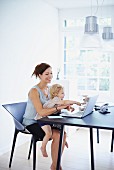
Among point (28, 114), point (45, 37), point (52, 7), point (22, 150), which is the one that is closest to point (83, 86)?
point (45, 37)

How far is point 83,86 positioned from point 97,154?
1.86 m

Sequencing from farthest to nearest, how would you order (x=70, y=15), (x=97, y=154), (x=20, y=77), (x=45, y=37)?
1. (x=70, y=15)
2. (x=45, y=37)
3. (x=20, y=77)
4. (x=97, y=154)

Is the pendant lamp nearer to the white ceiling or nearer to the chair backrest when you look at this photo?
the chair backrest

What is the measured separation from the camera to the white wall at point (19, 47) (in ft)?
12.6

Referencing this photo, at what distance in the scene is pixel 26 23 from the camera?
14.2 ft

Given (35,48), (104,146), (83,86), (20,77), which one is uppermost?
(35,48)

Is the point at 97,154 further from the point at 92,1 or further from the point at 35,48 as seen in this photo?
the point at 92,1

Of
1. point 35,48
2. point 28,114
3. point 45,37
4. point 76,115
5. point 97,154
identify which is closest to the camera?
point 76,115

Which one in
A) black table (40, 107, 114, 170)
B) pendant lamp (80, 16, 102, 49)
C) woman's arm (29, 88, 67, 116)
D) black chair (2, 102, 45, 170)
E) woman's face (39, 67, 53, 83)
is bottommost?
black chair (2, 102, 45, 170)

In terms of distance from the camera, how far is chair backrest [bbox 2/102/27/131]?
3082mm

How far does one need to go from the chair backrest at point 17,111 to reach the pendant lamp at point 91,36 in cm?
106

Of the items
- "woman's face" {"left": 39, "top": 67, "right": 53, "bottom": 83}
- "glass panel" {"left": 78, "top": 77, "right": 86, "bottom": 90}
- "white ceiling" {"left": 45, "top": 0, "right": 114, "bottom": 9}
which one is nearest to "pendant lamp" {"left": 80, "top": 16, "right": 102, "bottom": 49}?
"woman's face" {"left": 39, "top": 67, "right": 53, "bottom": 83}

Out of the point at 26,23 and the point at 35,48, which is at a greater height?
the point at 26,23

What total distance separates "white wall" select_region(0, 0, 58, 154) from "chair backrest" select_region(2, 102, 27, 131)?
563 millimetres
